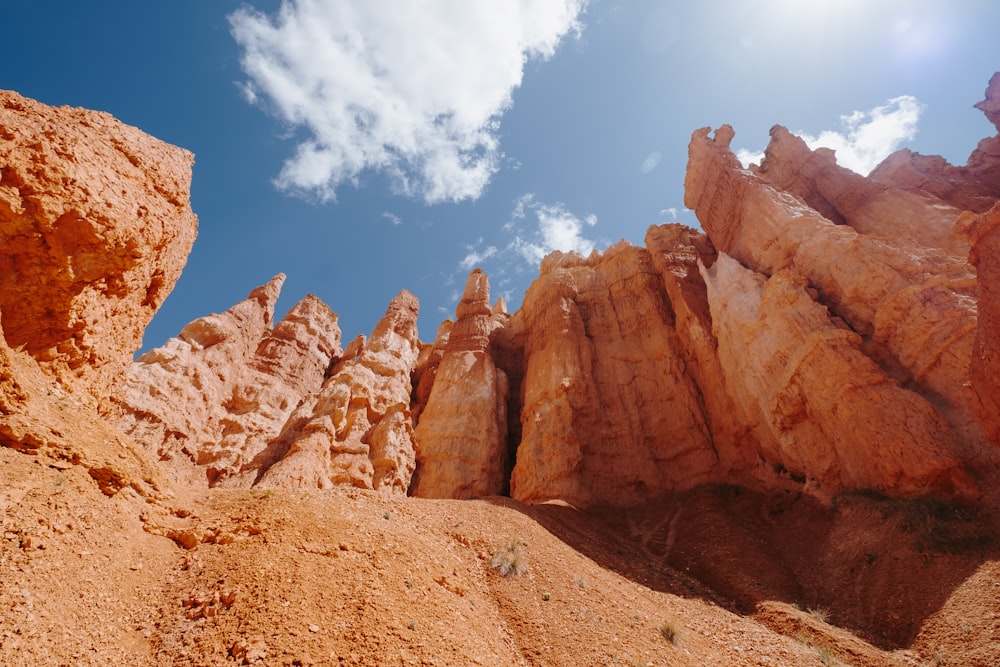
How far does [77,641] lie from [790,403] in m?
23.0

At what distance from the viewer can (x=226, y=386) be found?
29.8 metres

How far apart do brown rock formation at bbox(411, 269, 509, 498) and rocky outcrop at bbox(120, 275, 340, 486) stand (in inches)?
379

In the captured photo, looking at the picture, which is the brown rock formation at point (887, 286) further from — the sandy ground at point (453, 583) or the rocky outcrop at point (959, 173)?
the rocky outcrop at point (959, 173)

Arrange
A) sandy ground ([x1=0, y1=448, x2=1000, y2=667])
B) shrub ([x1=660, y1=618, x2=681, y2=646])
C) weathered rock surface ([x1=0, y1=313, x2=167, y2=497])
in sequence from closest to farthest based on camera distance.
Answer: sandy ground ([x1=0, y1=448, x2=1000, y2=667]), weathered rock surface ([x1=0, y1=313, x2=167, y2=497]), shrub ([x1=660, y1=618, x2=681, y2=646])

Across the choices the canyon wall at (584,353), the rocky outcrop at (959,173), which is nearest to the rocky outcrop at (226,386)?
the canyon wall at (584,353)

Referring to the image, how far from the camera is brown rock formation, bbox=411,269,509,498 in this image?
28.1 metres

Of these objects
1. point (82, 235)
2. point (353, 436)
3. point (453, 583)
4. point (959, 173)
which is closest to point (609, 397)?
point (353, 436)

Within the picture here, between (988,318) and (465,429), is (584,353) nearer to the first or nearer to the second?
(465,429)

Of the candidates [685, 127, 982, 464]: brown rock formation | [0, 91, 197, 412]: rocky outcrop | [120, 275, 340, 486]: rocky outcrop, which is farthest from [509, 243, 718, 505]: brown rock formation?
[0, 91, 197, 412]: rocky outcrop

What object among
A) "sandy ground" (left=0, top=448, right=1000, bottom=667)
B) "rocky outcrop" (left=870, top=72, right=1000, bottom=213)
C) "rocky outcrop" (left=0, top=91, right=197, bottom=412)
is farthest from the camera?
"rocky outcrop" (left=870, top=72, right=1000, bottom=213)

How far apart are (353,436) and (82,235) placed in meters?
21.9

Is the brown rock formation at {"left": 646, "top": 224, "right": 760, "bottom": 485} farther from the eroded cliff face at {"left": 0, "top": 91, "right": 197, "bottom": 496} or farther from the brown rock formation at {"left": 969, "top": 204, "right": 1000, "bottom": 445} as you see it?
the eroded cliff face at {"left": 0, "top": 91, "right": 197, "bottom": 496}

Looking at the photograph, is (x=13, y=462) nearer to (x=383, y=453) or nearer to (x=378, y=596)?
(x=378, y=596)

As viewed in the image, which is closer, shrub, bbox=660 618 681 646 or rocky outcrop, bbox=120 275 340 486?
shrub, bbox=660 618 681 646
